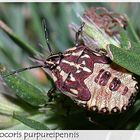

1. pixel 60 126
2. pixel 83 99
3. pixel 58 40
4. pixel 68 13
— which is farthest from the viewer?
pixel 68 13

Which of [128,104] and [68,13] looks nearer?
[128,104]

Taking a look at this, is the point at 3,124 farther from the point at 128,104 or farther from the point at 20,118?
the point at 128,104

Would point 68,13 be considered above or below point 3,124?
above

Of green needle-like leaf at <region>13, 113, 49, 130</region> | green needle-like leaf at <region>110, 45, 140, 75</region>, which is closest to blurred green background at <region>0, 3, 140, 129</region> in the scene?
green needle-like leaf at <region>13, 113, 49, 130</region>

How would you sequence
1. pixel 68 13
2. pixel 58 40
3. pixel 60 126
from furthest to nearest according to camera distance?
1. pixel 68 13
2. pixel 58 40
3. pixel 60 126

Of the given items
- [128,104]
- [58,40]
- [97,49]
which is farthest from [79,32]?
[58,40]

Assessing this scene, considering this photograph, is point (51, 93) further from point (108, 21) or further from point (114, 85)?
point (108, 21)
